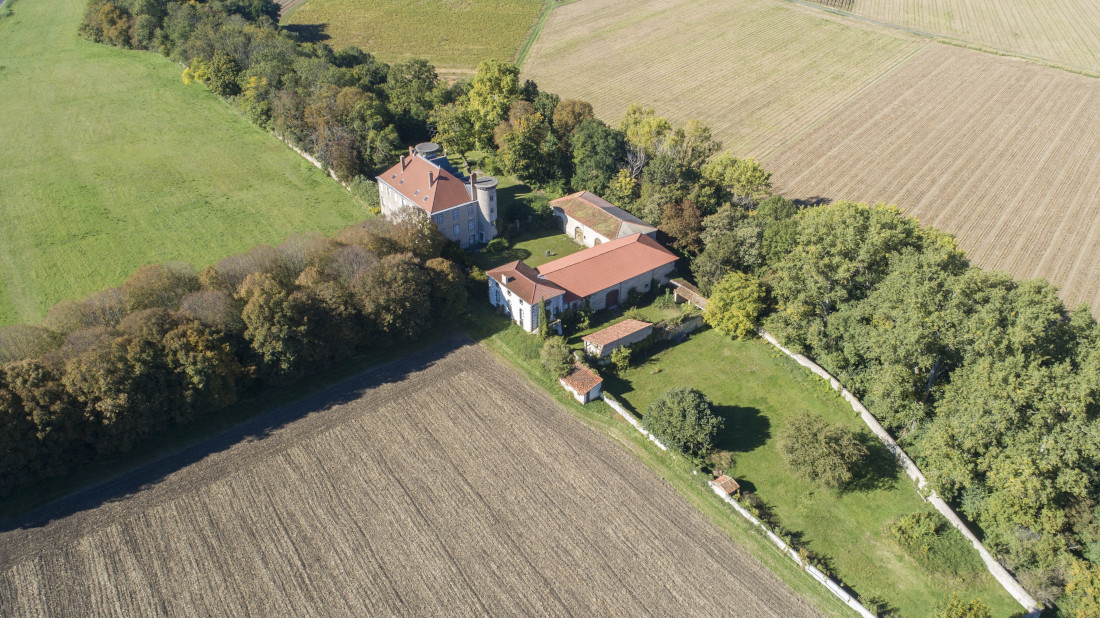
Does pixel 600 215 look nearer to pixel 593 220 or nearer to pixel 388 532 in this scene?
pixel 593 220

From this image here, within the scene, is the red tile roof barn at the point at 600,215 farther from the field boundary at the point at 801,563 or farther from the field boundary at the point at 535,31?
the field boundary at the point at 535,31

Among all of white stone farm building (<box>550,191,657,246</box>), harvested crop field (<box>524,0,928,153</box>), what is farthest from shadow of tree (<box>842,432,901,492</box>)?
harvested crop field (<box>524,0,928,153</box>)

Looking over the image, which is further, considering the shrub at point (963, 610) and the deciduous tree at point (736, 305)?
the deciduous tree at point (736, 305)

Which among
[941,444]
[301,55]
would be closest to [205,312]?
[941,444]

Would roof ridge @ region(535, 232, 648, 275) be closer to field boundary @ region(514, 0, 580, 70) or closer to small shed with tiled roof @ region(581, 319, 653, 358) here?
small shed with tiled roof @ region(581, 319, 653, 358)

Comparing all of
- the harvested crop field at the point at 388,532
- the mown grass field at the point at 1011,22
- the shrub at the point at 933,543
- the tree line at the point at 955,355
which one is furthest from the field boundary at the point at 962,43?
the harvested crop field at the point at 388,532

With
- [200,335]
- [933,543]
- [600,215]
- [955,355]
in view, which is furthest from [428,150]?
[933,543]
